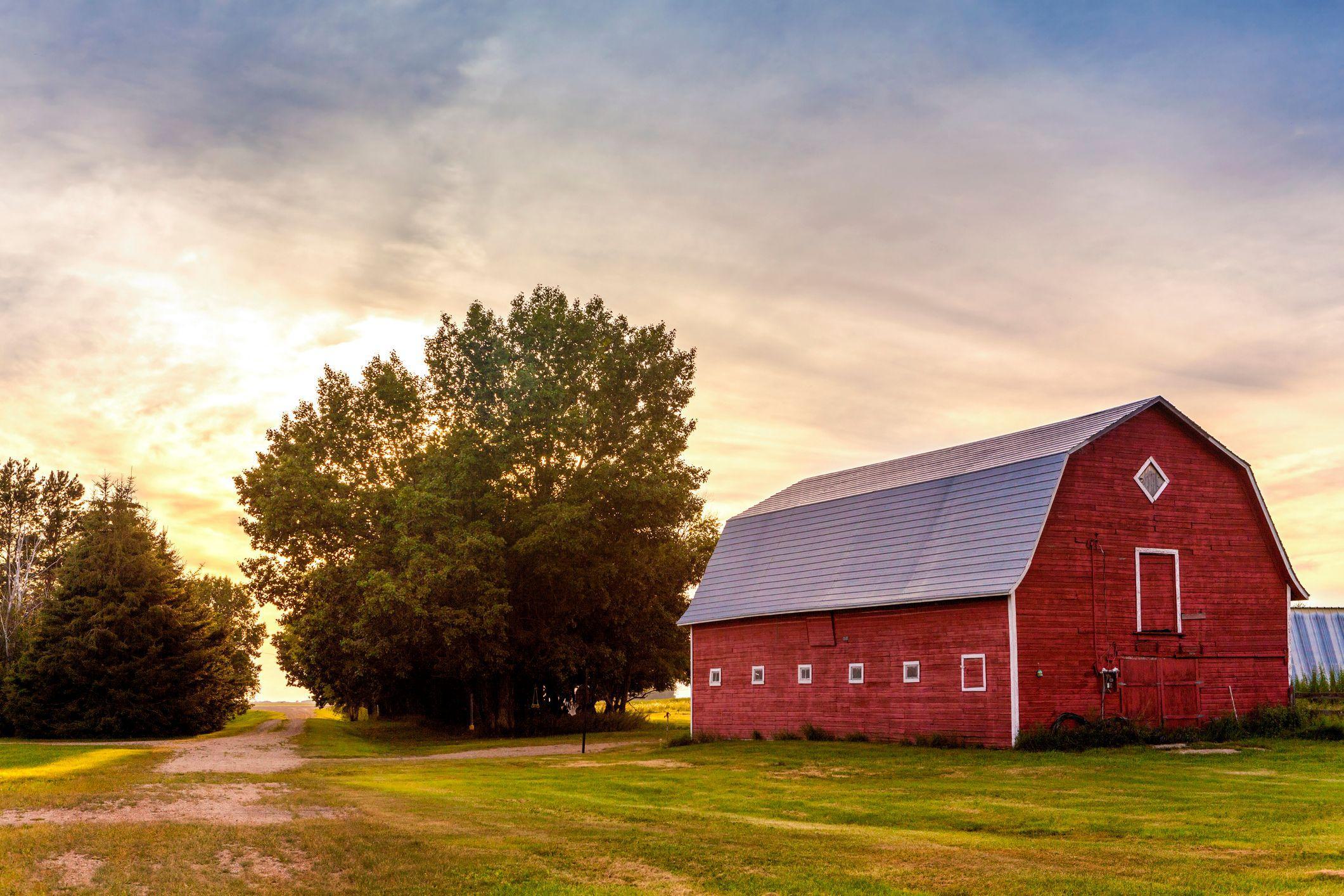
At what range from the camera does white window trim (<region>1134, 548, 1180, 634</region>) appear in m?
30.3

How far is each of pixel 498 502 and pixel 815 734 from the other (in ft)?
58.4

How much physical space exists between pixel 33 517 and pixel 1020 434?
215ft

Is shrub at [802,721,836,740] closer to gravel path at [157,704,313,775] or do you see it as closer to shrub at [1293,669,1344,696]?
shrub at [1293,669,1344,696]

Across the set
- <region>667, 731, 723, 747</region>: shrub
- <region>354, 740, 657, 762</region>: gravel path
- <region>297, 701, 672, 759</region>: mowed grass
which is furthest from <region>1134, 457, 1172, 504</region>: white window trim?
<region>297, 701, 672, 759</region>: mowed grass

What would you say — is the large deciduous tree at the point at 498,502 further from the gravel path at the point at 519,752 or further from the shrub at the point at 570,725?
the gravel path at the point at 519,752

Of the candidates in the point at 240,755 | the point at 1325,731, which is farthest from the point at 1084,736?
the point at 240,755

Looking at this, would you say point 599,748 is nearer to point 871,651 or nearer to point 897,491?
point 871,651

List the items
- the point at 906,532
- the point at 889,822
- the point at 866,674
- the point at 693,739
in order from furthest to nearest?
the point at 693,739, the point at 906,532, the point at 866,674, the point at 889,822

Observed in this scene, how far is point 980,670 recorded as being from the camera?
94.8 ft

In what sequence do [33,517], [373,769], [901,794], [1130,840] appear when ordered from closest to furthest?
[1130,840], [901,794], [373,769], [33,517]

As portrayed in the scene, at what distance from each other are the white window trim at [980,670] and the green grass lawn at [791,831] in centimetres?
188

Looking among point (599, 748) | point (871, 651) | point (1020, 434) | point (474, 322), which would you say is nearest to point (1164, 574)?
point (1020, 434)

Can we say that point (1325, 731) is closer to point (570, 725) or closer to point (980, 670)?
point (980, 670)

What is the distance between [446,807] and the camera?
60.9ft
